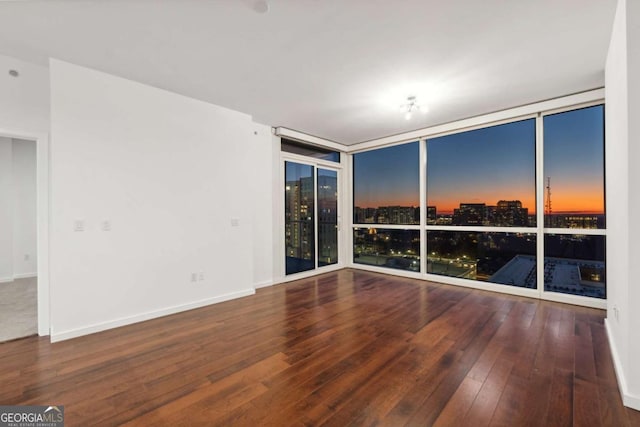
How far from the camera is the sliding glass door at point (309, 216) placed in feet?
17.3

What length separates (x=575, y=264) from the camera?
378 cm

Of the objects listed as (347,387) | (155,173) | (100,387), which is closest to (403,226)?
(347,387)

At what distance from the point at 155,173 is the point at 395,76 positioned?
3.17m

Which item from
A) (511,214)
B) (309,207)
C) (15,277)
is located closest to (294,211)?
(309,207)

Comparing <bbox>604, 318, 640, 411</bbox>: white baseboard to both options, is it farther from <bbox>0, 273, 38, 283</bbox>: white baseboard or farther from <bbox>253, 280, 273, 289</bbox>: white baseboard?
<bbox>0, 273, 38, 283</bbox>: white baseboard

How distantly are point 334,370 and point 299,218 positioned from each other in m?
3.56

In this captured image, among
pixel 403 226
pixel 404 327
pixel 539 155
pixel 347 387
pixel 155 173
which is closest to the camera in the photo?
pixel 347 387

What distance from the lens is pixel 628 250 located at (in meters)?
1.81

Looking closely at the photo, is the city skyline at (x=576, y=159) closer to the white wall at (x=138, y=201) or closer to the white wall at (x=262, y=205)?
the white wall at (x=262, y=205)

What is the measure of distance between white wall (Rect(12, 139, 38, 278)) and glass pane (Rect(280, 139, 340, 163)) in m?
5.24

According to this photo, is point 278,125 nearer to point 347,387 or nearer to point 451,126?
point 451,126

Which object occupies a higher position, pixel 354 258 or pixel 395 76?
pixel 395 76

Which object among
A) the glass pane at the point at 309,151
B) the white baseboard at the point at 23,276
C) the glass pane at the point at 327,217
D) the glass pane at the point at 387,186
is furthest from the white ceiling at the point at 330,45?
the white baseboard at the point at 23,276

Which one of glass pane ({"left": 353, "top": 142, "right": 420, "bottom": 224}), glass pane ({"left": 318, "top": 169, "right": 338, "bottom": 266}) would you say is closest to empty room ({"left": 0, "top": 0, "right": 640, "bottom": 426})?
glass pane ({"left": 353, "top": 142, "right": 420, "bottom": 224})
